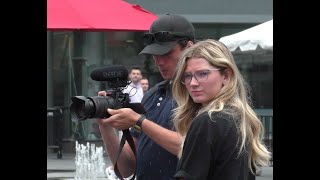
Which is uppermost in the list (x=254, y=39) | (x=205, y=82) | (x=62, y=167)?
(x=254, y=39)

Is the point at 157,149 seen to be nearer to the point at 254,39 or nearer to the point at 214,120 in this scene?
the point at 214,120

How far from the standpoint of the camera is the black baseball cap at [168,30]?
12.6 ft

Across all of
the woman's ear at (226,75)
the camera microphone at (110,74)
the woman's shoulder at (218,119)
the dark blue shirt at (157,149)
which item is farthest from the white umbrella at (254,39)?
the woman's shoulder at (218,119)

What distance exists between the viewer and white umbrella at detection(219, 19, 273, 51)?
40.3ft

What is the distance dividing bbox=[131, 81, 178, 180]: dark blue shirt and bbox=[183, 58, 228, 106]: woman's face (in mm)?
508

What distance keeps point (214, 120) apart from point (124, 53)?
1360cm

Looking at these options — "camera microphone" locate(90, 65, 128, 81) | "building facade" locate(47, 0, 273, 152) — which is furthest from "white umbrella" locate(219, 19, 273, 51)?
"camera microphone" locate(90, 65, 128, 81)

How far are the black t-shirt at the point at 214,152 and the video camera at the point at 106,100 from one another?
2.03 feet

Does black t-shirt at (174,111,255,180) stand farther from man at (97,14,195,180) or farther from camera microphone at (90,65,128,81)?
camera microphone at (90,65,128,81)

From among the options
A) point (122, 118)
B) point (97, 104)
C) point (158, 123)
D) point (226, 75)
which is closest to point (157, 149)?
point (158, 123)

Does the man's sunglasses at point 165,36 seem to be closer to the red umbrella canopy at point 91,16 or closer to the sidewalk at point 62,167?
the red umbrella canopy at point 91,16

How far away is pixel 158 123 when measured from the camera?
12.3 ft
